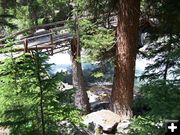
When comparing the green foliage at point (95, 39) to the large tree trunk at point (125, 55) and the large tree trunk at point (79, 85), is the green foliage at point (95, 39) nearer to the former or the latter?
the large tree trunk at point (125, 55)

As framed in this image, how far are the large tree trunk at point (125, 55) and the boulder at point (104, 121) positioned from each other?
432 millimetres

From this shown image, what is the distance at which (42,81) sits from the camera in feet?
15.4

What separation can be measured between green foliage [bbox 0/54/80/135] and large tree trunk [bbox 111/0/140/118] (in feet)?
20.0

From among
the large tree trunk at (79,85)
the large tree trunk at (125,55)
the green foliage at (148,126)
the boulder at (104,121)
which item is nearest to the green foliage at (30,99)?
the green foliage at (148,126)

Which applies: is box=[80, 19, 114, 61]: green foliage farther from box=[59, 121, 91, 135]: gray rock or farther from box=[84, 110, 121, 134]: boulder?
box=[59, 121, 91, 135]: gray rock

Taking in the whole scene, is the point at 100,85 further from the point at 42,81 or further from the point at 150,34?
the point at 42,81

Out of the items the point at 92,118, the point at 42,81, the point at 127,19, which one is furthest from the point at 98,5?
the point at 42,81

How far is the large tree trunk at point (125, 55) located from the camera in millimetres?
10969

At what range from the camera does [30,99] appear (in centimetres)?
488

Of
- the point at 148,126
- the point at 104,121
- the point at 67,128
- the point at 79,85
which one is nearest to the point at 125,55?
the point at 104,121

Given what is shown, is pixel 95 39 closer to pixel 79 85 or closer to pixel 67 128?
pixel 79 85

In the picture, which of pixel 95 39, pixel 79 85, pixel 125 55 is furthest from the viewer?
pixel 79 85

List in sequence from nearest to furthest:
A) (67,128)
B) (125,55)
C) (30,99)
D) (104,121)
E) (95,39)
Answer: (30,99) < (67,128) < (104,121) < (125,55) < (95,39)

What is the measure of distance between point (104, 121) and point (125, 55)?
2.04m
